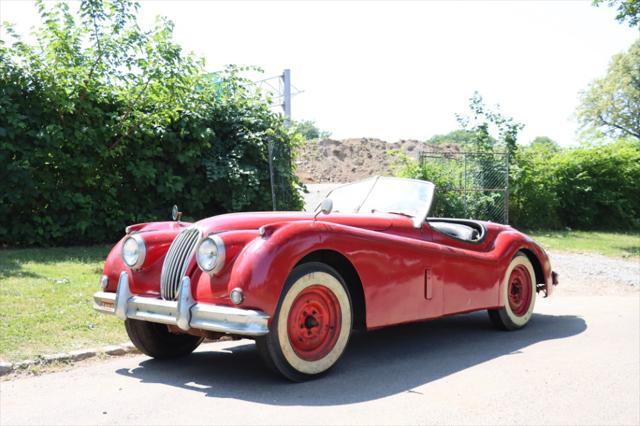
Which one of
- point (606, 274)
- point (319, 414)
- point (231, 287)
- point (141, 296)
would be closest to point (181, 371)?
point (141, 296)

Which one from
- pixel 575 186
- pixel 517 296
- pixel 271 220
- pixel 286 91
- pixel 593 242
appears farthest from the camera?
pixel 286 91

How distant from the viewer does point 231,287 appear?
14.7 ft

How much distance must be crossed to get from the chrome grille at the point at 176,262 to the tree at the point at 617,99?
51.8m

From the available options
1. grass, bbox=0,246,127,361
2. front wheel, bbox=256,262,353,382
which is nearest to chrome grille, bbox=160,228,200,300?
front wheel, bbox=256,262,353,382

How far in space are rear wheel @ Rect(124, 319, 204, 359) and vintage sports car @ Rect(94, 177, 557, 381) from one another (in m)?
0.01

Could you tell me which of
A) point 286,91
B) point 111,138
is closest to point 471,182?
point 286,91

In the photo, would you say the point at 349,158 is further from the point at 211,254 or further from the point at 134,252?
the point at 211,254

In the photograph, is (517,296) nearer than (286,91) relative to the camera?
Yes

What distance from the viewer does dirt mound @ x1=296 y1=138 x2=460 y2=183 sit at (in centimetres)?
3128

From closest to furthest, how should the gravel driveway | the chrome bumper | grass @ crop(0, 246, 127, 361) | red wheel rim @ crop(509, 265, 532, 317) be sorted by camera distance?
the chrome bumper < grass @ crop(0, 246, 127, 361) < red wheel rim @ crop(509, 265, 532, 317) < the gravel driveway

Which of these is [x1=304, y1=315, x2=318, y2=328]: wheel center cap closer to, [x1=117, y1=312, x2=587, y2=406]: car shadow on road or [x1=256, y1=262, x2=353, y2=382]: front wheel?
[x1=256, y1=262, x2=353, y2=382]: front wheel

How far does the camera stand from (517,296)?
7.14m

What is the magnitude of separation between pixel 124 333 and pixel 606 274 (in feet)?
30.5

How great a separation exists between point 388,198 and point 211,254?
2.32m
